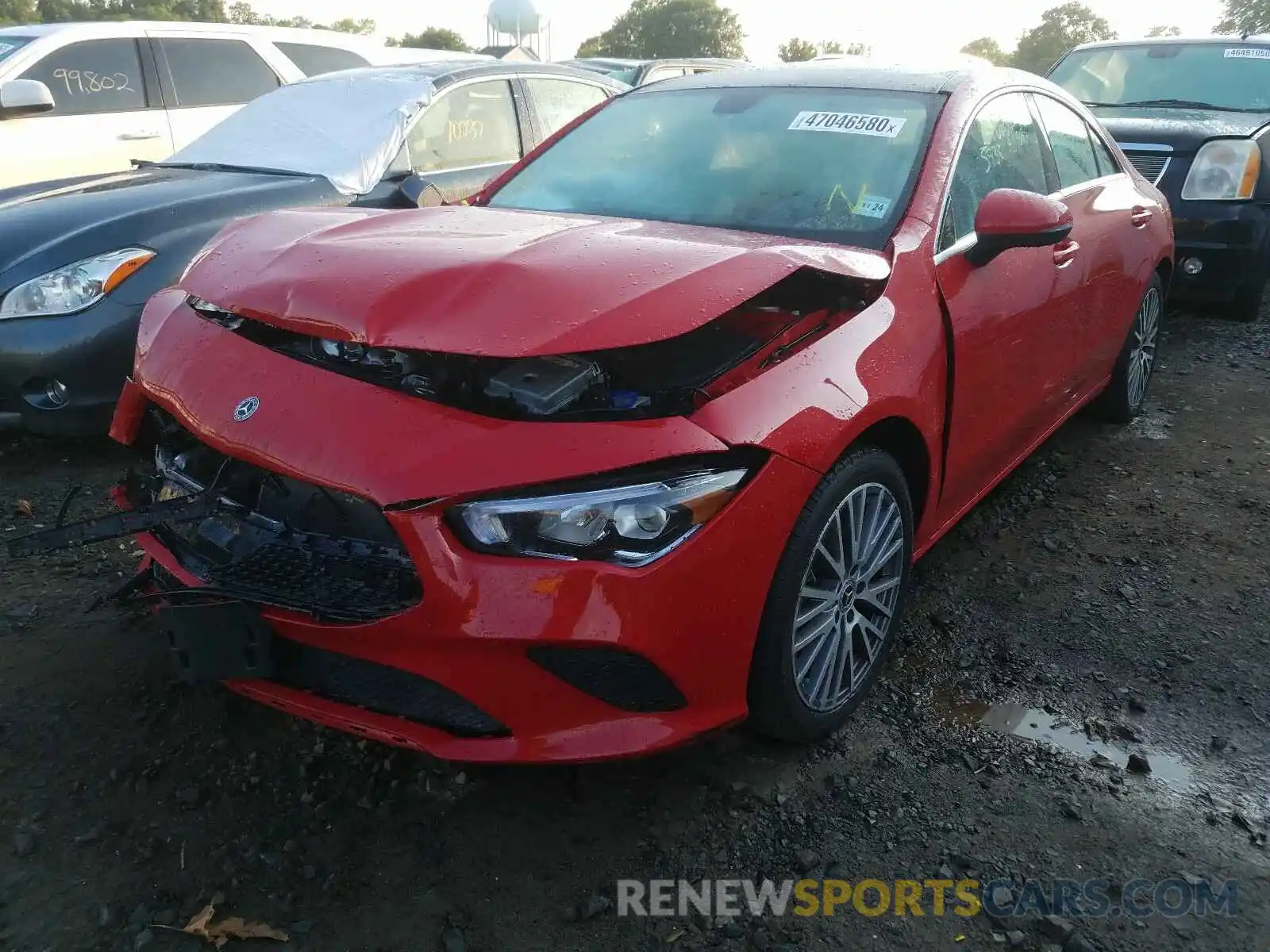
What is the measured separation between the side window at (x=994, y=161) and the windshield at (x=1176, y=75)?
4.07 meters

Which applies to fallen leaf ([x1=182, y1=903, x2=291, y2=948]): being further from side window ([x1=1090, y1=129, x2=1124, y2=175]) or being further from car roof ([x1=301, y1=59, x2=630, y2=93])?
car roof ([x1=301, y1=59, x2=630, y2=93])

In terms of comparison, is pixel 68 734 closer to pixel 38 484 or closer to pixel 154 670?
pixel 154 670

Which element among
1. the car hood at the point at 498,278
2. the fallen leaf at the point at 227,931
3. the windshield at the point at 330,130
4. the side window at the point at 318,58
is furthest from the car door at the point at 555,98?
the fallen leaf at the point at 227,931

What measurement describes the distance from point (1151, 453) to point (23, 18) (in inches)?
1559

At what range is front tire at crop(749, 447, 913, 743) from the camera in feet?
6.93


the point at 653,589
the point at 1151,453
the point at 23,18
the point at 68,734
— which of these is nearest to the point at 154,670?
the point at 68,734

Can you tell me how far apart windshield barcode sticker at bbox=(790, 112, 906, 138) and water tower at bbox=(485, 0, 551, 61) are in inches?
1805

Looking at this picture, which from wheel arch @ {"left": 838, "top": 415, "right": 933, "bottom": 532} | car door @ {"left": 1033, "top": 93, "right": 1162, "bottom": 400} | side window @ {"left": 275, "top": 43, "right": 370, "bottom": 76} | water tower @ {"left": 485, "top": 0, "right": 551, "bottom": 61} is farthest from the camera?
water tower @ {"left": 485, "top": 0, "right": 551, "bottom": 61}

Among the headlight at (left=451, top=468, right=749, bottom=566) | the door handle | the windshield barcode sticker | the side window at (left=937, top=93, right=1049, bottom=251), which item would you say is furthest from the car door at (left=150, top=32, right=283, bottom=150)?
the headlight at (left=451, top=468, right=749, bottom=566)

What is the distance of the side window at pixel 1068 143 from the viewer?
358 cm

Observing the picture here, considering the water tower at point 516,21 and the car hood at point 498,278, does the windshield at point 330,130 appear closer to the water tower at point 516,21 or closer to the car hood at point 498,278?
the car hood at point 498,278

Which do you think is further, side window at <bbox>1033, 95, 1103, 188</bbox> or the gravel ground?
side window at <bbox>1033, 95, 1103, 188</bbox>

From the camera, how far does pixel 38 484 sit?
3721 mm

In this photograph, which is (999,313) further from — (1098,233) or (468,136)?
(468,136)
